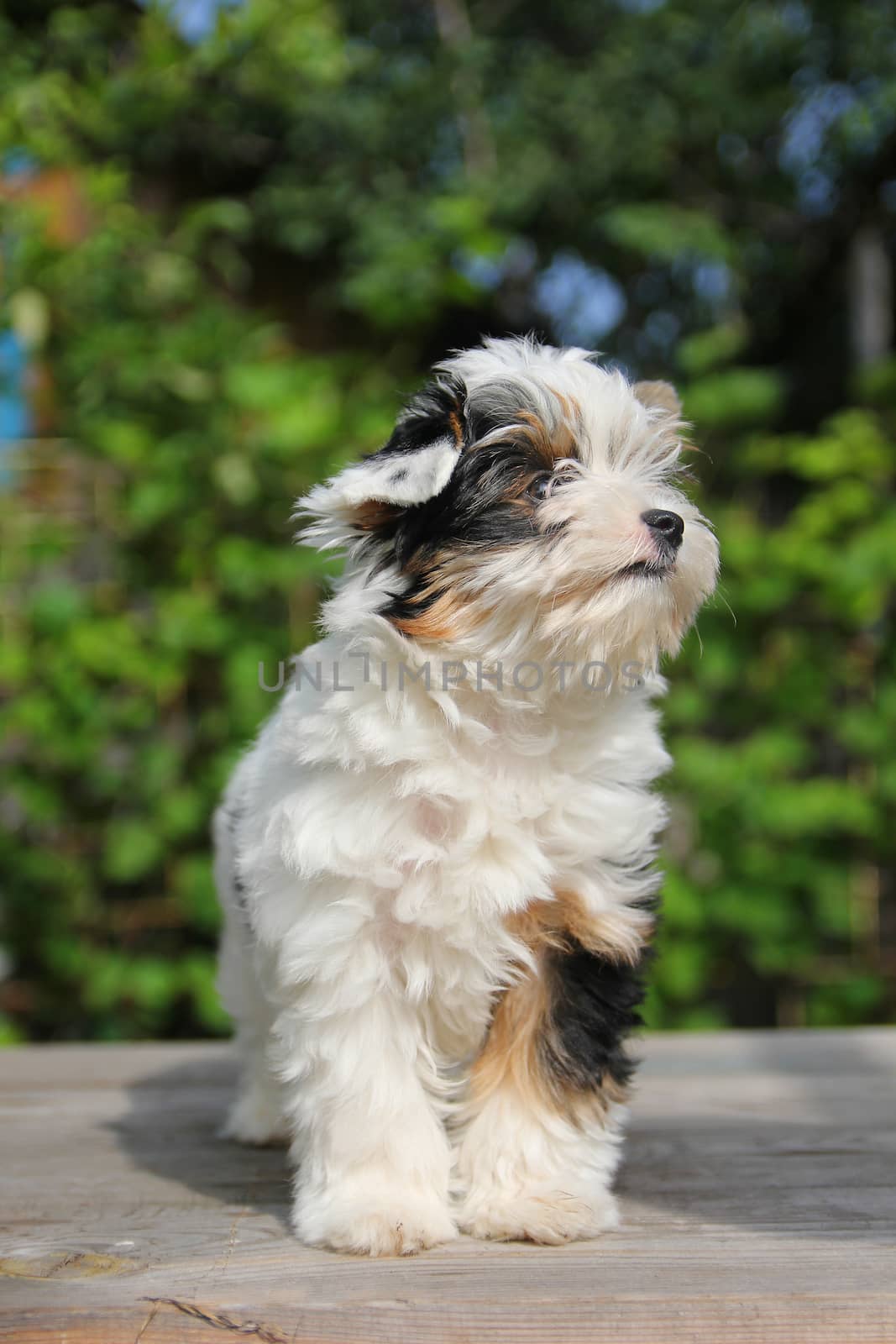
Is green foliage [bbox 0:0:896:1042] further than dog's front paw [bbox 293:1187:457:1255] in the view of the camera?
Yes

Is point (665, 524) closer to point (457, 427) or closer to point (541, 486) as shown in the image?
point (541, 486)

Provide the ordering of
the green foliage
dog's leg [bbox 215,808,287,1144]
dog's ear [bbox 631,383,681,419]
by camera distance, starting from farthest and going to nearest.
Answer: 1. the green foliage
2. dog's leg [bbox 215,808,287,1144]
3. dog's ear [bbox 631,383,681,419]

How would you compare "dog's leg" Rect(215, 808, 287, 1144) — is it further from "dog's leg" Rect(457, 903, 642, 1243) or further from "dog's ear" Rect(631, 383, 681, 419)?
"dog's ear" Rect(631, 383, 681, 419)

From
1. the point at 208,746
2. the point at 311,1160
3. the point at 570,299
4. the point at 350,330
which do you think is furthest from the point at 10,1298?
the point at 570,299

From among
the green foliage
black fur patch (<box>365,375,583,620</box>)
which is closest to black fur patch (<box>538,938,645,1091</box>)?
black fur patch (<box>365,375,583,620</box>)

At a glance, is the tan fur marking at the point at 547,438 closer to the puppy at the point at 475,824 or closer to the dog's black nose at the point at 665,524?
the puppy at the point at 475,824

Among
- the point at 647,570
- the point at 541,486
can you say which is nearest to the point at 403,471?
the point at 541,486

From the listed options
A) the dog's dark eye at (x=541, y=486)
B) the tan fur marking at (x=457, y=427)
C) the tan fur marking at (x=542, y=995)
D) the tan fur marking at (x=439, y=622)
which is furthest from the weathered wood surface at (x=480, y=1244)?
the tan fur marking at (x=457, y=427)

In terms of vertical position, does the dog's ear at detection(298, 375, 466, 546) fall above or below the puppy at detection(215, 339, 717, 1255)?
above
